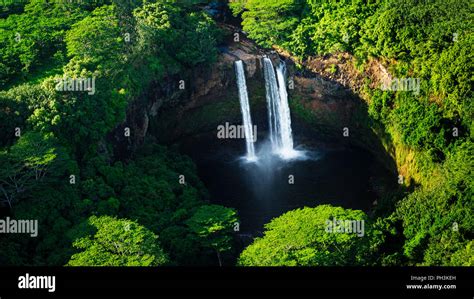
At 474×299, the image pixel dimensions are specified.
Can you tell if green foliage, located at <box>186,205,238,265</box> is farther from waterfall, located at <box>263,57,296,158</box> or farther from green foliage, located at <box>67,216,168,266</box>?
waterfall, located at <box>263,57,296,158</box>

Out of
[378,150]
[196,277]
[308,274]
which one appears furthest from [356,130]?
[196,277]

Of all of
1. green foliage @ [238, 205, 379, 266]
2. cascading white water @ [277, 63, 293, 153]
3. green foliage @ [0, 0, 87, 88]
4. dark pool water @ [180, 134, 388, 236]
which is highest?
green foliage @ [0, 0, 87, 88]

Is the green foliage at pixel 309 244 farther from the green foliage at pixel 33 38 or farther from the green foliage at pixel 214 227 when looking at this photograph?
the green foliage at pixel 33 38

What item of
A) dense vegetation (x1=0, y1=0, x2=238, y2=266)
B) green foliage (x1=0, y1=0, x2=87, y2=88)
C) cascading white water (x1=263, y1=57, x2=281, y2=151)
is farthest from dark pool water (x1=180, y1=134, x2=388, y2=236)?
green foliage (x1=0, y1=0, x2=87, y2=88)

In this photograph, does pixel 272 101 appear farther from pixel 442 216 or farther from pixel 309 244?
pixel 309 244

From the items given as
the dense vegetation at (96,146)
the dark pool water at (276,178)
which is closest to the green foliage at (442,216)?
the dark pool water at (276,178)

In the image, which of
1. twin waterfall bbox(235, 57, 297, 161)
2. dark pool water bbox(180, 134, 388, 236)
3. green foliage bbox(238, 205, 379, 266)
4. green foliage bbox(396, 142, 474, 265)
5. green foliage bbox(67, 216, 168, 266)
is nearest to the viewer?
green foliage bbox(67, 216, 168, 266)

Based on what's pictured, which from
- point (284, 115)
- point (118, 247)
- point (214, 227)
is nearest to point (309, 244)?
point (214, 227)
